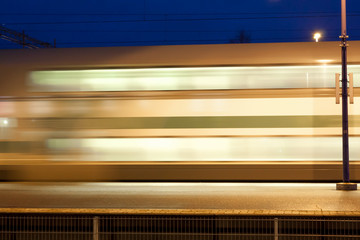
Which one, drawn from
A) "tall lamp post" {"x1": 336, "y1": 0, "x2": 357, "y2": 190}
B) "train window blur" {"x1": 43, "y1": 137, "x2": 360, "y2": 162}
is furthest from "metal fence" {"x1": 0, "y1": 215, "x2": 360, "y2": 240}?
"train window blur" {"x1": 43, "y1": 137, "x2": 360, "y2": 162}

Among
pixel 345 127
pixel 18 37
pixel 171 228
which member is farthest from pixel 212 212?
pixel 18 37

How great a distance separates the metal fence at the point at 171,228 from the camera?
659 cm

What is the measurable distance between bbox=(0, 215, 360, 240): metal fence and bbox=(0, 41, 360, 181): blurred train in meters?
5.43

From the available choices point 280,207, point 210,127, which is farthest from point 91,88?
point 280,207

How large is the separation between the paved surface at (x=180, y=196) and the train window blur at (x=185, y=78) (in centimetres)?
264

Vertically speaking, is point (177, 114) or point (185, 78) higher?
point (185, 78)

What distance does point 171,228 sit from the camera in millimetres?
6898

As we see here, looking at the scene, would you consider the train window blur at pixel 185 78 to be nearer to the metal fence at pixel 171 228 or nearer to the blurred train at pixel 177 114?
the blurred train at pixel 177 114

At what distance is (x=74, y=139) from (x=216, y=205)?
483cm

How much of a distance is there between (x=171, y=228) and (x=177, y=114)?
576 centimetres

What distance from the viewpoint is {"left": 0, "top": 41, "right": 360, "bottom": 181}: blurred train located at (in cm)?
1229

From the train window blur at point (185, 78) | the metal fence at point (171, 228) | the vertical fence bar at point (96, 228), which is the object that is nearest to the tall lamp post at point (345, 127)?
the train window blur at point (185, 78)

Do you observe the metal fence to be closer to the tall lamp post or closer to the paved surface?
the paved surface

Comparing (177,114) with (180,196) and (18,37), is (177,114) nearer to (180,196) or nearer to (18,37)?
(180,196)
